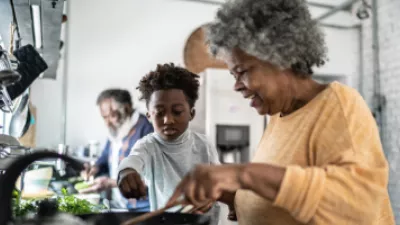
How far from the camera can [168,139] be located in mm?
1157

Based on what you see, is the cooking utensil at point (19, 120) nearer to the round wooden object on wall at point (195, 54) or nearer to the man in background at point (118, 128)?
the man in background at point (118, 128)

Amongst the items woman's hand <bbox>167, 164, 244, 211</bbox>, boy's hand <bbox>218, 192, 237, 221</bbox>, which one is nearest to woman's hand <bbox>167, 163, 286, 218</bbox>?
woman's hand <bbox>167, 164, 244, 211</bbox>

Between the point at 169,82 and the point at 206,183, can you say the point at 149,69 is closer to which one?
the point at 169,82

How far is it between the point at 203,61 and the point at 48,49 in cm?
176

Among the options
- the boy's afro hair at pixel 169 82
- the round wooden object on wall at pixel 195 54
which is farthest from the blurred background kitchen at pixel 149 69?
the boy's afro hair at pixel 169 82

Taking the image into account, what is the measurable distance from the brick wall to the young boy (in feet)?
8.62

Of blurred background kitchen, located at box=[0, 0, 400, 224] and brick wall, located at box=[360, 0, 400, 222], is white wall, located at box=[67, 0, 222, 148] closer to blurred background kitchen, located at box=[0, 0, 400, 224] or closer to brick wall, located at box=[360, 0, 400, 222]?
blurred background kitchen, located at box=[0, 0, 400, 224]

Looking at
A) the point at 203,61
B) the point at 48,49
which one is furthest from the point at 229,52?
the point at 203,61

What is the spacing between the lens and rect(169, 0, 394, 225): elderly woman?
1.92 ft

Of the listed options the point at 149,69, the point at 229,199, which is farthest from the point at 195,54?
the point at 229,199

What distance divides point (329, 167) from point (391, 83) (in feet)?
10.3

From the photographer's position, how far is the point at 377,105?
3.46 meters

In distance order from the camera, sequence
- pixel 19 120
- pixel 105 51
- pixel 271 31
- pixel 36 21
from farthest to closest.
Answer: pixel 105 51, pixel 19 120, pixel 36 21, pixel 271 31

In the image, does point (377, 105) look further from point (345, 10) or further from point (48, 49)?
point (48, 49)
